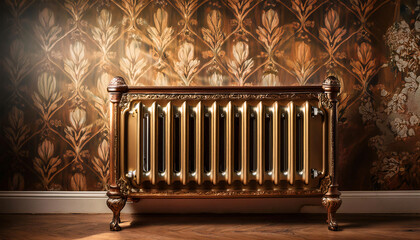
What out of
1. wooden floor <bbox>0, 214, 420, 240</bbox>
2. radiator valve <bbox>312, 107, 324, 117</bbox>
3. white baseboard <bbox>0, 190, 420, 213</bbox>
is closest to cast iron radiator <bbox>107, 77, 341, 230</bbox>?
radiator valve <bbox>312, 107, 324, 117</bbox>

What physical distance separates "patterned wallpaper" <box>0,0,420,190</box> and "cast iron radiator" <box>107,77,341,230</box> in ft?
1.10

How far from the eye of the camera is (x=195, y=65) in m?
1.79

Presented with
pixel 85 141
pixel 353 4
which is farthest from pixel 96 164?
pixel 353 4

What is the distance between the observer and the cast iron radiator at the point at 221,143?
1.46 meters

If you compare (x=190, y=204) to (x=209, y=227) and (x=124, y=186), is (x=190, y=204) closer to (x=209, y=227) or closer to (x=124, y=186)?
(x=209, y=227)

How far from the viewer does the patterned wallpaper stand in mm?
1785

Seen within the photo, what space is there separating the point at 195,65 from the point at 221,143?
1.83 feet

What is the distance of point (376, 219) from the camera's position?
Answer: 1653mm

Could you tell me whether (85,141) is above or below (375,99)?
below

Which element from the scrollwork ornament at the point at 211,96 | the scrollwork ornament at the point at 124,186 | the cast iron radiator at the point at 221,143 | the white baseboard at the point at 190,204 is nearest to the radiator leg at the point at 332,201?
the cast iron radiator at the point at 221,143

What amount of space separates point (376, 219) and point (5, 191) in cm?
219

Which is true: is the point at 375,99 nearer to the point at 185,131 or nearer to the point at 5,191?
the point at 185,131

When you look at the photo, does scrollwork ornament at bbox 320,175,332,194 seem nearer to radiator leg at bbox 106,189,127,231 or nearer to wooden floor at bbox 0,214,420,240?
wooden floor at bbox 0,214,420,240

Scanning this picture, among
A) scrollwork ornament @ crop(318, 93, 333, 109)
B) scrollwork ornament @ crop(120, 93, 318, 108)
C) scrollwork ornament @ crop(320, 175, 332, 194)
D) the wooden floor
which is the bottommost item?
the wooden floor
